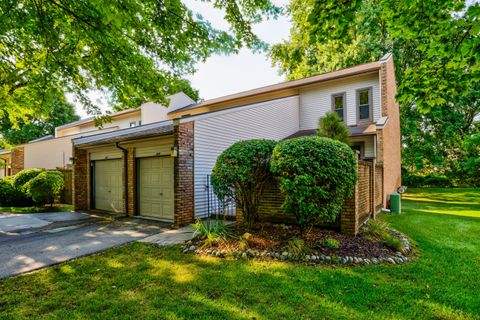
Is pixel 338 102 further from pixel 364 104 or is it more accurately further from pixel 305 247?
pixel 305 247

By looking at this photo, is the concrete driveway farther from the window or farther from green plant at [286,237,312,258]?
the window

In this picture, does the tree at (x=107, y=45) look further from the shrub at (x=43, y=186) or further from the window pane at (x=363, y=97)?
the window pane at (x=363, y=97)

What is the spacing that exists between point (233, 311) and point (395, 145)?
14.9 metres

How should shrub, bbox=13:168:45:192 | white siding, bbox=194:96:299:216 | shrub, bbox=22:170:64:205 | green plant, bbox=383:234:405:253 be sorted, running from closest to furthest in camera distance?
green plant, bbox=383:234:405:253, white siding, bbox=194:96:299:216, shrub, bbox=22:170:64:205, shrub, bbox=13:168:45:192

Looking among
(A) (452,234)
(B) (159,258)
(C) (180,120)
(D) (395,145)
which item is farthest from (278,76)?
(B) (159,258)

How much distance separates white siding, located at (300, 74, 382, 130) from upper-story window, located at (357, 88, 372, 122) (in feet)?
0.63

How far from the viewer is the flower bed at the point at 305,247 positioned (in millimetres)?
5199

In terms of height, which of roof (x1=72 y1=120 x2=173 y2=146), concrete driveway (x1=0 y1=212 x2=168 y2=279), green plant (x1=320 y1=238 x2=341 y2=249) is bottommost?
concrete driveway (x1=0 y1=212 x2=168 y2=279)

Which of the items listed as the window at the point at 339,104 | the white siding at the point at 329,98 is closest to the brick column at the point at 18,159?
the white siding at the point at 329,98

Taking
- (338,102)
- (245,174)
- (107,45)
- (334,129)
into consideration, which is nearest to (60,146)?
(107,45)

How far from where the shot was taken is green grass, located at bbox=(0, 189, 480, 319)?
11.1 ft

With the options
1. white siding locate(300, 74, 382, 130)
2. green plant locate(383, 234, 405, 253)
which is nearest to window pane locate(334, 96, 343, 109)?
white siding locate(300, 74, 382, 130)

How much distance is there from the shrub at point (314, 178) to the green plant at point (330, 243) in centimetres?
48

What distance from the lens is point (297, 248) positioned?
210 inches
